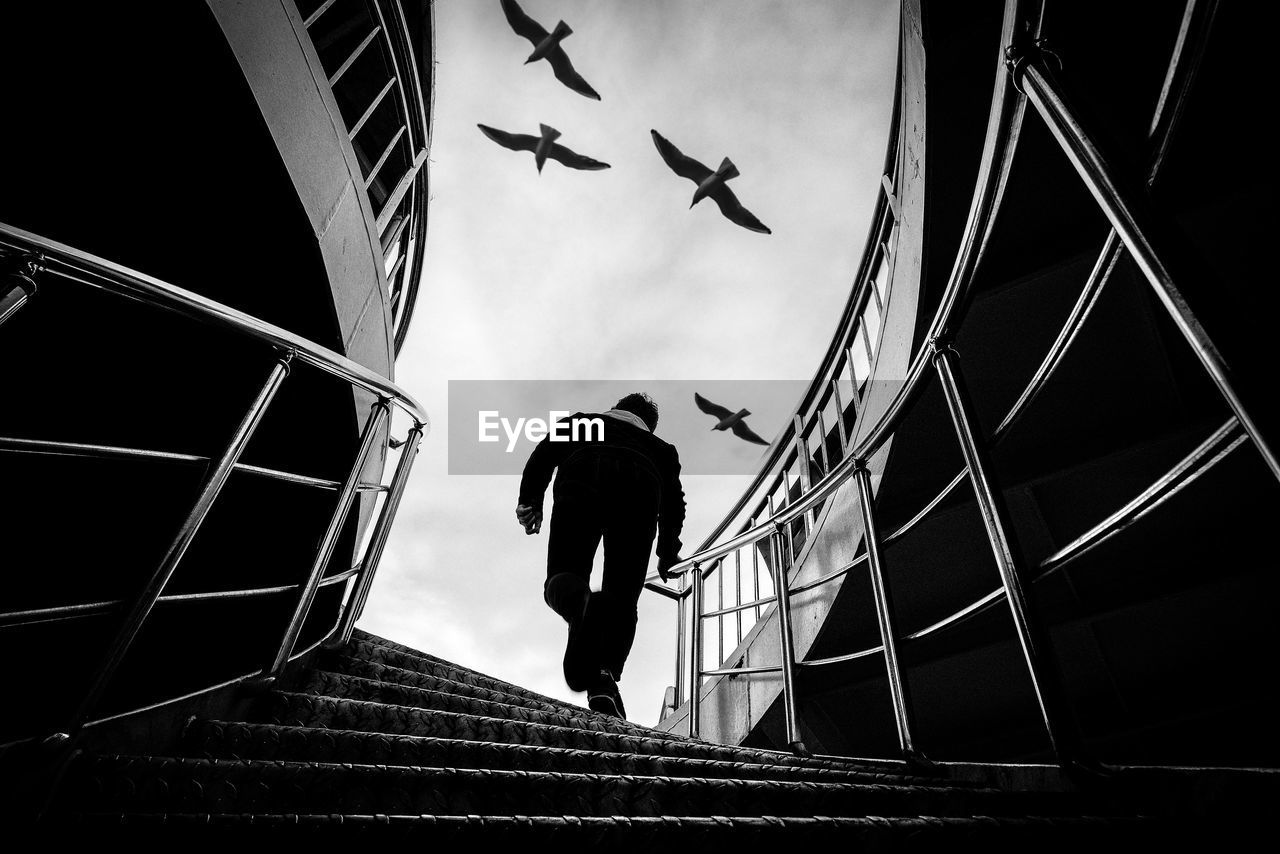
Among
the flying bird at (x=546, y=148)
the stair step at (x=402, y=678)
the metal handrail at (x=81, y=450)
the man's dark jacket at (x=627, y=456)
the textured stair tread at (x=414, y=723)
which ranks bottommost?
the textured stair tread at (x=414, y=723)

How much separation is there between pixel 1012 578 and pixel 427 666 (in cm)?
175

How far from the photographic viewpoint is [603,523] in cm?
253

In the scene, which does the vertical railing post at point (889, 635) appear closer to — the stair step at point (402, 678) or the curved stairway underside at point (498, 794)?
the curved stairway underside at point (498, 794)

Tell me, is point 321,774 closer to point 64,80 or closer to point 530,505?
point 530,505

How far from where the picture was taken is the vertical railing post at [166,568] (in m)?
0.91

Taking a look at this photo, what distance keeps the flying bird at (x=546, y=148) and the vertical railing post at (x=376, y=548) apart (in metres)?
6.05

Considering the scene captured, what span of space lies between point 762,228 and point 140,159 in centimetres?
579

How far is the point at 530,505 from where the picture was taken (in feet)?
8.81

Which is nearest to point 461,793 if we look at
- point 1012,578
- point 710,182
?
point 1012,578

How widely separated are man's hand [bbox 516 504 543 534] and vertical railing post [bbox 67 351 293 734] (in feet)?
4.86

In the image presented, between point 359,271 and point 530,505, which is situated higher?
point 359,271

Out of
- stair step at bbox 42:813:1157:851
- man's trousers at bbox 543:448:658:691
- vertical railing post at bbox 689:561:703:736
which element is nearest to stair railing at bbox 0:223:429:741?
stair step at bbox 42:813:1157:851

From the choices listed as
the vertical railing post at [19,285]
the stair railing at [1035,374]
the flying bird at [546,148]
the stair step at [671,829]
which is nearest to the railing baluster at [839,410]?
the stair railing at [1035,374]

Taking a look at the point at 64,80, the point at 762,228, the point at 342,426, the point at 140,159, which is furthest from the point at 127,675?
the point at 762,228
